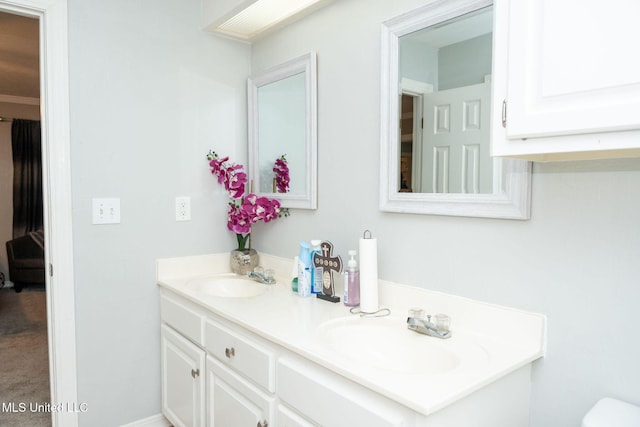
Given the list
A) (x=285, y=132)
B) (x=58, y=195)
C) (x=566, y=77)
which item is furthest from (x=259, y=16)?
(x=566, y=77)

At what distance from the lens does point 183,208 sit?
220 centimetres

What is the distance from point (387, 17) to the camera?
1.60 metres

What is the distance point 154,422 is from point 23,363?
1.50 meters

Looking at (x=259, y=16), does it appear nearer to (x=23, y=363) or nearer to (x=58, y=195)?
(x=58, y=195)

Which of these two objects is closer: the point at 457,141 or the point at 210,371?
the point at 457,141

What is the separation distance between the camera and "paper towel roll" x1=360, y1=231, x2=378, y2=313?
153 centimetres

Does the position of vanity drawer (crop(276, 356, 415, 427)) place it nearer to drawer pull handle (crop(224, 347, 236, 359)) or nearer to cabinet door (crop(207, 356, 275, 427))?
cabinet door (crop(207, 356, 275, 427))

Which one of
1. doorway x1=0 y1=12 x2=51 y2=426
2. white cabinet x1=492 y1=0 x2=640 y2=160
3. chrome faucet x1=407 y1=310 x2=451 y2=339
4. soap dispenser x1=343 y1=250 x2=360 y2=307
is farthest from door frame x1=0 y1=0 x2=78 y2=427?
white cabinet x1=492 y1=0 x2=640 y2=160

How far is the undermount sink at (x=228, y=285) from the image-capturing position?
84.1 inches

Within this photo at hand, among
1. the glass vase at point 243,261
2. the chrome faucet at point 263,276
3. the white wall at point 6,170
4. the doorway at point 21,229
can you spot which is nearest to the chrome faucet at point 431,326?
the chrome faucet at point 263,276

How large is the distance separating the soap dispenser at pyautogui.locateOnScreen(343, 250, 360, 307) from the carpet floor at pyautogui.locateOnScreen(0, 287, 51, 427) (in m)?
1.74

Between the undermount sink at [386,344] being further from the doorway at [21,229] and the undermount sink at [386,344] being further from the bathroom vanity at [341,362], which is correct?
the doorway at [21,229]

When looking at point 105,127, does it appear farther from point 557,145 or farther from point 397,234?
point 557,145

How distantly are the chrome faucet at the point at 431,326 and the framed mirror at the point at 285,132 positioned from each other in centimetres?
80
